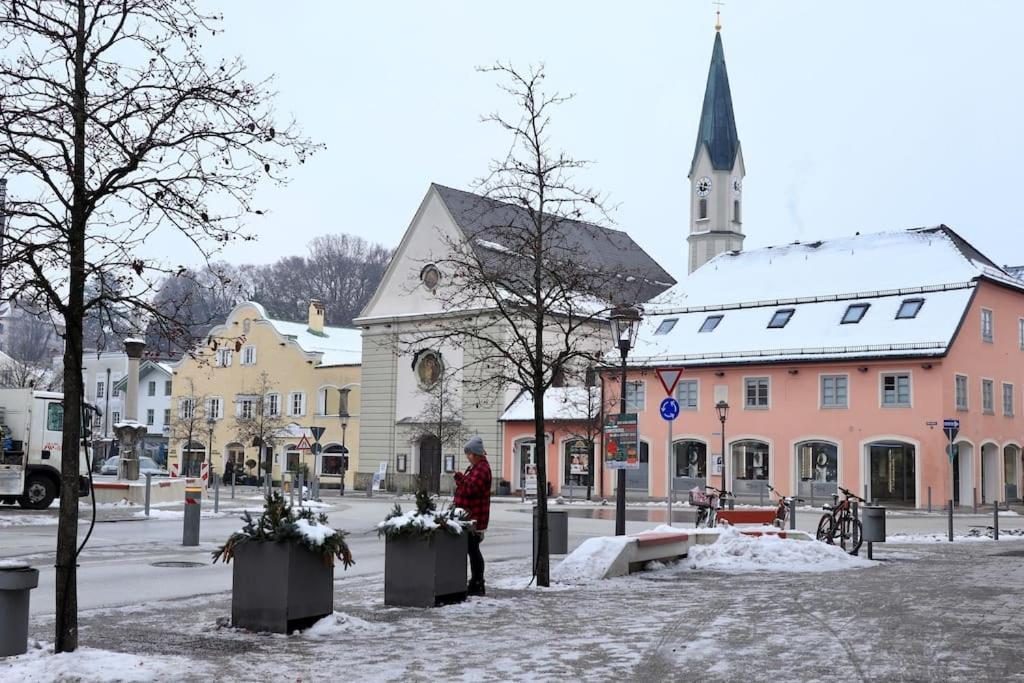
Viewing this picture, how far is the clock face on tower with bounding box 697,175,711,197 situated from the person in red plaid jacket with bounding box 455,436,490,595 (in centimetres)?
5884

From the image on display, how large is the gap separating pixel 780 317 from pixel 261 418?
102 feet

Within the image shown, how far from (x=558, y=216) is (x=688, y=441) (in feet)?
118

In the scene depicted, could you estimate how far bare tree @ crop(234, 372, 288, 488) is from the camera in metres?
67.9

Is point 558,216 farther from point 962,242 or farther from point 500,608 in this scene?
point 962,242

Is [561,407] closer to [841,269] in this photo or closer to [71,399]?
[841,269]

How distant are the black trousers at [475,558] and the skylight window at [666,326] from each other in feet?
136

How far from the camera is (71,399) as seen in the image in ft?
29.4

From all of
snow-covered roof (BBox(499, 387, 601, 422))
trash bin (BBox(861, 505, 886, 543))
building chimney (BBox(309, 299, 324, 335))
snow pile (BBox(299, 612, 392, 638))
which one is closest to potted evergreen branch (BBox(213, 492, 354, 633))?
snow pile (BBox(299, 612, 392, 638))

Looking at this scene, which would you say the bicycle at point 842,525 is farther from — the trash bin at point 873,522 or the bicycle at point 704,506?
the bicycle at point 704,506

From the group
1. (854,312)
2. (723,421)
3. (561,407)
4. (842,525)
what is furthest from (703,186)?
(842,525)

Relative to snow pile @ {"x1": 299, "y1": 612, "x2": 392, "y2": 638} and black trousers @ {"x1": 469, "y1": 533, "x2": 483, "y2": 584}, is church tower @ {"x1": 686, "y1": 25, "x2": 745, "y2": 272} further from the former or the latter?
snow pile @ {"x1": 299, "y1": 612, "x2": 392, "y2": 638}

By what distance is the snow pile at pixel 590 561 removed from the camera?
51.6 ft

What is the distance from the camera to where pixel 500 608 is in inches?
506

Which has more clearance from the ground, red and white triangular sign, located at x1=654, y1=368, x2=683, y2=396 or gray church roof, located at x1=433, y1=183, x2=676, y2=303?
gray church roof, located at x1=433, y1=183, x2=676, y2=303
